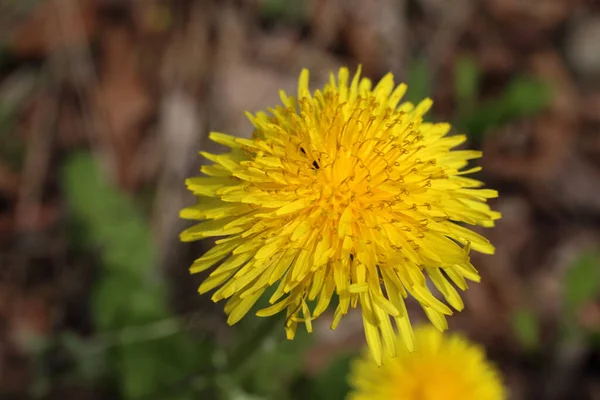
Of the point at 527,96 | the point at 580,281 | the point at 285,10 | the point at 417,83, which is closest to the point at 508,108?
the point at 527,96

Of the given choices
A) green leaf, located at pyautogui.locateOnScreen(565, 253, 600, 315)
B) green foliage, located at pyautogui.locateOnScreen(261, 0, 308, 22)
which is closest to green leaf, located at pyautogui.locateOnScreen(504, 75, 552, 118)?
green leaf, located at pyautogui.locateOnScreen(565, 253, 600, 315)

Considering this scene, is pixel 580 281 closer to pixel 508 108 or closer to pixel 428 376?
pixel 508 108

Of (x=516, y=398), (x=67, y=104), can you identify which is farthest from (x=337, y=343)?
(x=67, y=104)

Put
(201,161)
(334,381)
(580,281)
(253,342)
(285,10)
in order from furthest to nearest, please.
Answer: (285,10)
(201,161)
(580,281)
(334,381)
(253,342)

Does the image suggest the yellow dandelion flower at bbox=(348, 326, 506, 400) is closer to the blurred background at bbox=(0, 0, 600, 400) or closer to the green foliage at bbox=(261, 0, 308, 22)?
the blurred background at bbox=(0, 0, 600, 400)

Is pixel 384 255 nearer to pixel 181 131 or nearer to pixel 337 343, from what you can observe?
pixel 337 343
